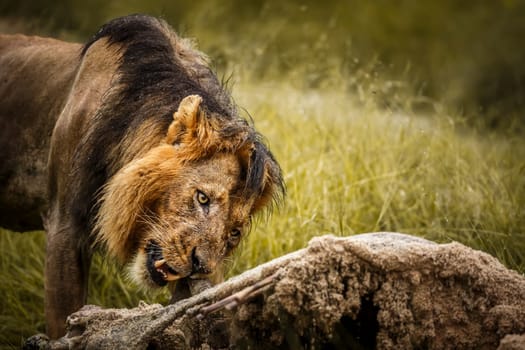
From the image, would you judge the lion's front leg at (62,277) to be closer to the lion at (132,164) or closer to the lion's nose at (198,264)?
the lion at (132,164)

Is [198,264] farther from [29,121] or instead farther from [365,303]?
[29,121]

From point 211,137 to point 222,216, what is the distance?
350mm

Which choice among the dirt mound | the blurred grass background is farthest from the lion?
the blurred grass background

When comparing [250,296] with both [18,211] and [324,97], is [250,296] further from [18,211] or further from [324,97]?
[324,97]

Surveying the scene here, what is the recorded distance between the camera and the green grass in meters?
5.16

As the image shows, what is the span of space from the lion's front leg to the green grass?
66cm

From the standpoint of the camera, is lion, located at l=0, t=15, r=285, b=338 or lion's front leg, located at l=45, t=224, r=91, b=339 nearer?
lion, located at l=0, t=15, r=285, b=338

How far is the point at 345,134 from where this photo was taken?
661 cm

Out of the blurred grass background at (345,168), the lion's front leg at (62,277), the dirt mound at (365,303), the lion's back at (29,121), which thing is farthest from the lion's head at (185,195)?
the lion's back at (29,121)

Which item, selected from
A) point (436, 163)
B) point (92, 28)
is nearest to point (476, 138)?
point (436, 163)

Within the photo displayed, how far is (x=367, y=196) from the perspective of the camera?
5809mm

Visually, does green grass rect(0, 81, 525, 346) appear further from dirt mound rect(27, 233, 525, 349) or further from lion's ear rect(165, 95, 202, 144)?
dirt mound rect(27, 233, 525, 349)

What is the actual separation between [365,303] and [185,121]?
1226mm

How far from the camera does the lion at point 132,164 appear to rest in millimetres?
3480
